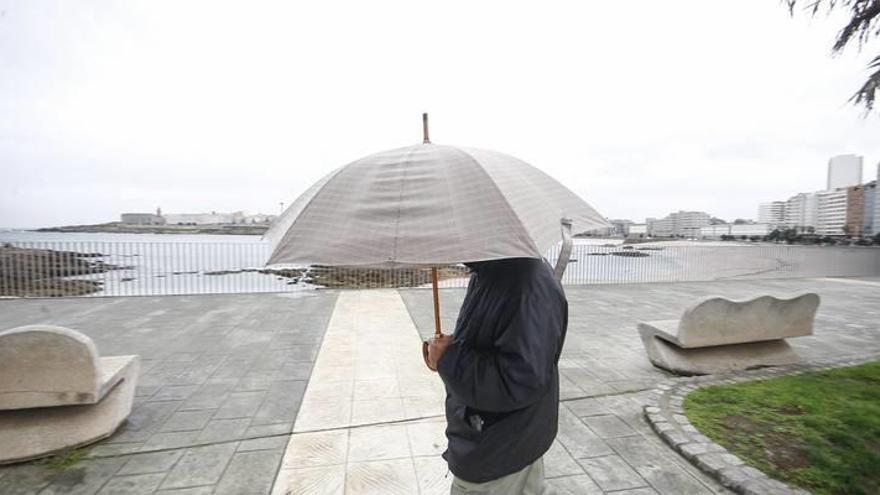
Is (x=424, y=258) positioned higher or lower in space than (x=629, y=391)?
higher

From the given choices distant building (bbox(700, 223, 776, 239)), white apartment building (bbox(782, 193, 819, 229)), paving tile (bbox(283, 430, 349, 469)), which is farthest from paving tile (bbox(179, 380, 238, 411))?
white apartment building (bbox(782, 193, 819, 229))

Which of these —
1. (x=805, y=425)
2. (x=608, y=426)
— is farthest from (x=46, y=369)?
(x=805, y=425)

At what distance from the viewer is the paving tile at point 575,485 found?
100 inches

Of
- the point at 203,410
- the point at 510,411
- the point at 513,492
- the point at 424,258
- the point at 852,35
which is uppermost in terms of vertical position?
the point at 852,35

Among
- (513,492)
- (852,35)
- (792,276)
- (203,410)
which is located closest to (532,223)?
Result: (513,492)

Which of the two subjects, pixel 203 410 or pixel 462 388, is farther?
A: pixel 203 410

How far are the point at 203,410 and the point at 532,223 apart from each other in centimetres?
381

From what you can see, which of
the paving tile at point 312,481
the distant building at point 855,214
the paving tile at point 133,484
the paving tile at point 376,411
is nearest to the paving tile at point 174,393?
the paving tile at point 133,484

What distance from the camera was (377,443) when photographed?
3.16 meters

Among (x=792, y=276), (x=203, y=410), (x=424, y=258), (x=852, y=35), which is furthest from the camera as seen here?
(x=792, y=276)

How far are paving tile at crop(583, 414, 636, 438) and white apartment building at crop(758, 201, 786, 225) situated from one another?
451 feet

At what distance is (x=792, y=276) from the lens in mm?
15805

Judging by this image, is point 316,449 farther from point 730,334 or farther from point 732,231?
point 732,231

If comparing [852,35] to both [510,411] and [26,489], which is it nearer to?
[510,411]
